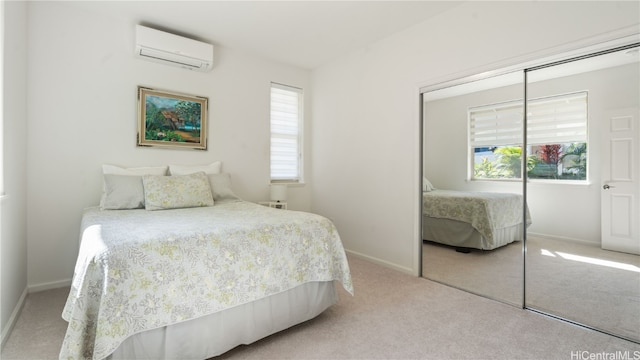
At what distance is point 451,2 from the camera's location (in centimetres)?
278

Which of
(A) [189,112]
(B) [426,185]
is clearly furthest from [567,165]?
(A) [189,112]

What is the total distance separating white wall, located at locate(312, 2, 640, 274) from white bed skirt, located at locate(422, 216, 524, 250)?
15cm

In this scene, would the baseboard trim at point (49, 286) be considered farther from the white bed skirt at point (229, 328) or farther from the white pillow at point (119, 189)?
the white bed skirt at point (229, 328)

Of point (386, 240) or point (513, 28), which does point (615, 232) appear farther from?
point (386, 240)

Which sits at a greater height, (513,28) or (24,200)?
(513,28)

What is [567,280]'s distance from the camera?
2.34m

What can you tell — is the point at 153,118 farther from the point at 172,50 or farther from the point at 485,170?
the point at 485,170

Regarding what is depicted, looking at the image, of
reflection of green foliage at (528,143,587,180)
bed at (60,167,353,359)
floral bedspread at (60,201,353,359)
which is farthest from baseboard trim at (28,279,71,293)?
reflection of green foliage at (528,143,587,180)

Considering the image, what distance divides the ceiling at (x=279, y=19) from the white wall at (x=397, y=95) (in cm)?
25

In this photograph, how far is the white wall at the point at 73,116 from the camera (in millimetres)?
2762

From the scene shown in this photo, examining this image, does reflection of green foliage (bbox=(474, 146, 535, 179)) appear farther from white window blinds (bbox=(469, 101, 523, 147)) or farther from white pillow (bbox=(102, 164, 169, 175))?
white pillow (bbox=(102, 164, 169, 175))

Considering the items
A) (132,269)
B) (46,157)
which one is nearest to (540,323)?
(132,269)

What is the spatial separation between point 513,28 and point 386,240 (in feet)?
7.59

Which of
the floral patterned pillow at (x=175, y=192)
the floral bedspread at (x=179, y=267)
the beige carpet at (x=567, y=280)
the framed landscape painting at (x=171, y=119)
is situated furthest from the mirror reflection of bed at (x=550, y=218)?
the framed landscape painting at (x=171, y=119)
